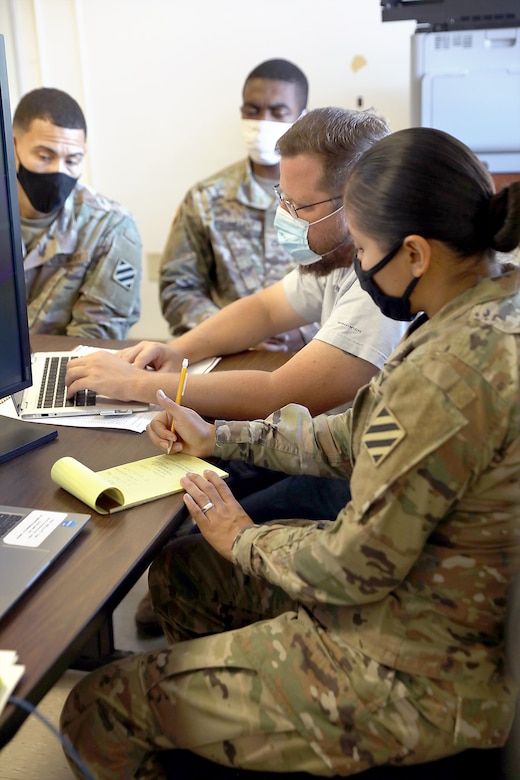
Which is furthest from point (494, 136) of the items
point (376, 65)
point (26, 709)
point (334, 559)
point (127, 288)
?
point (26, 709)

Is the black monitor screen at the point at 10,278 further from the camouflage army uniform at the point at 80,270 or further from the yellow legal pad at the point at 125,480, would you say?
the camouflage army uniform at the point at 80,270

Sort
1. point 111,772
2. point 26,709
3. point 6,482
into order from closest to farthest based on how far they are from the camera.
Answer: point 26,709 < point 111,772 < point 6,482

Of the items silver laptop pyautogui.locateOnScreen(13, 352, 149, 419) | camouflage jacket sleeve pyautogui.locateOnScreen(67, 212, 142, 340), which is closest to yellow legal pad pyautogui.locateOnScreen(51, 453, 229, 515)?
silver laptop pyautogui.locateOnScreen(13, 352, 149, 419)

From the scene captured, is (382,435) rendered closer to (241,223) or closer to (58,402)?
(58,402)

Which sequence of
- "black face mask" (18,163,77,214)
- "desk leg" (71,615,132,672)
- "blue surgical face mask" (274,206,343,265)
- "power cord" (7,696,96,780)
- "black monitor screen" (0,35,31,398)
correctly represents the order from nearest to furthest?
"power cord" (7,696,96,780)
"black monitor screen" (0,35,31,398)
"blue surgical face mask" (274,206,343,265)
"desk leg" (71,615,132,672)
"black face mask" (18,163,77,214)

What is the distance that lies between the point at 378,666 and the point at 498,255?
55 cm

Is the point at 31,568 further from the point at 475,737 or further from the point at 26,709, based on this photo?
the point at 475,737

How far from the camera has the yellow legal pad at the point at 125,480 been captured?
1084 millimetres

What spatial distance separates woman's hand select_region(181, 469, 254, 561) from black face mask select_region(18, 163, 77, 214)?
1.42 metres

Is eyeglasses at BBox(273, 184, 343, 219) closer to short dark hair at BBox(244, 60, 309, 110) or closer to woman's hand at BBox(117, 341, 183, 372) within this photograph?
woman's hand at BBox(117, 341, 183, 372)

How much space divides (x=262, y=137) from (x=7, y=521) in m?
1.90

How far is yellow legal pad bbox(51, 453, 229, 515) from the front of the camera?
1.08m

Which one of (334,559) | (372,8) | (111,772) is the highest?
(372,8)

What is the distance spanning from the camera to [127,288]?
2.43 meters
